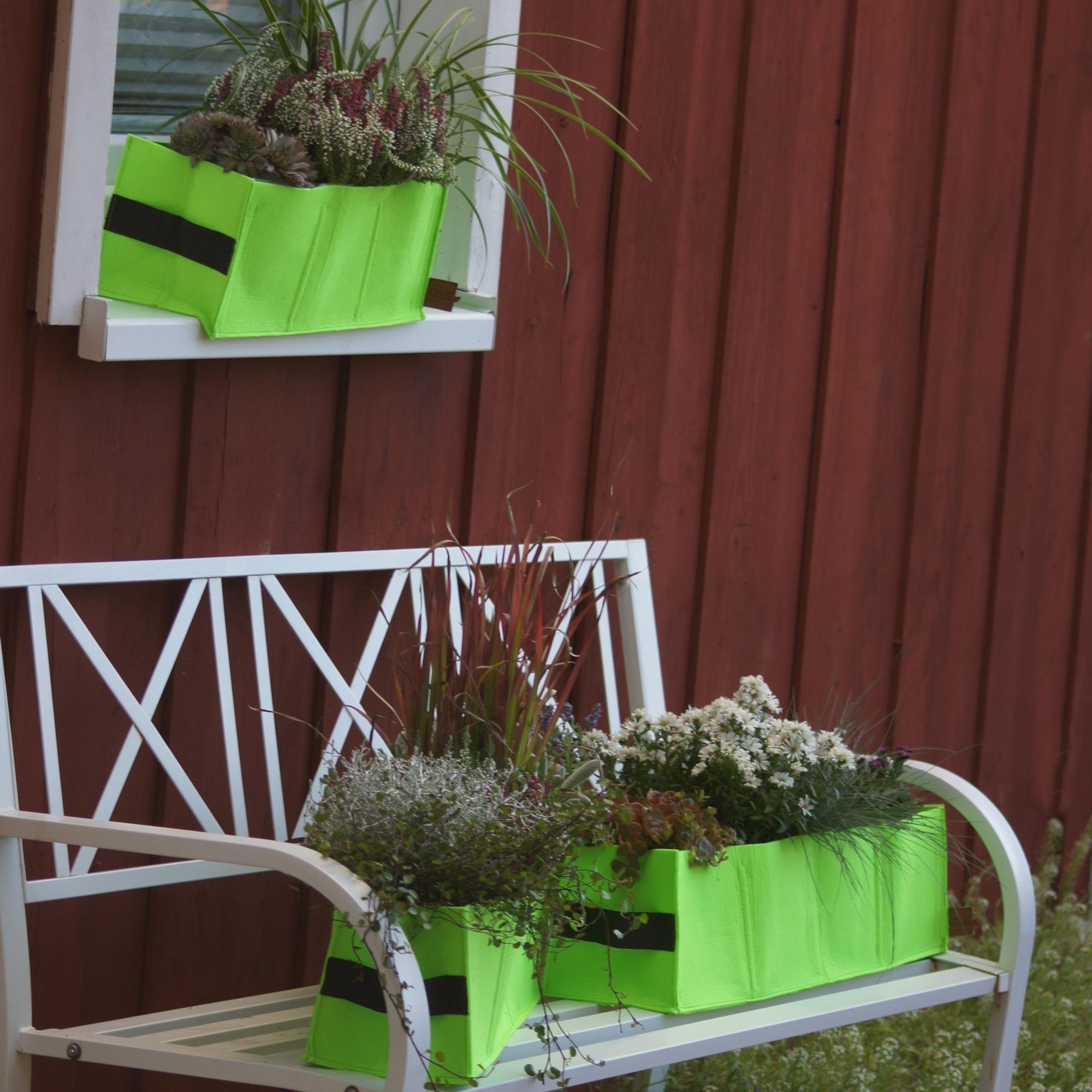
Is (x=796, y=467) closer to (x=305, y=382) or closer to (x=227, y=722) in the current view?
(x=305, y=382)

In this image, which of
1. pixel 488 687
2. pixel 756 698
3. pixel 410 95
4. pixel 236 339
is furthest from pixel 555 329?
pixel 488 687

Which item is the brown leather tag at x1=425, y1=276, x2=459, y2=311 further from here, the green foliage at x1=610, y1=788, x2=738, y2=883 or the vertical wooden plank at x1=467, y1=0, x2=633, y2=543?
the green foliage at x1=610, y1=788, x2=738, y2=883

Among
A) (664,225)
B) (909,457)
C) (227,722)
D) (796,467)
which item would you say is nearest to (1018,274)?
(909,457)

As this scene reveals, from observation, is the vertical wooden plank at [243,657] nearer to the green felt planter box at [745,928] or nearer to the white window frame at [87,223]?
the white window frame at [87,223]

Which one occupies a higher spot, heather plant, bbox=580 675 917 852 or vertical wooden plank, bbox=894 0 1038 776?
vertical wooden plank, bbox=894 0 1038 776

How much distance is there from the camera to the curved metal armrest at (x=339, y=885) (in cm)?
154

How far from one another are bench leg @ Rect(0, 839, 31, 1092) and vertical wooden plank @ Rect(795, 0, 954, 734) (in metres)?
1.67

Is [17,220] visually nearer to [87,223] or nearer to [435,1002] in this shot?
[87,223]

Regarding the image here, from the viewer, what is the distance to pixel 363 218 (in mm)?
2146

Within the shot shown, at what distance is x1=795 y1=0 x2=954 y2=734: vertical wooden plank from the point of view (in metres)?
2.91

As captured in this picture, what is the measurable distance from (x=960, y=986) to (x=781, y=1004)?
0.31 m

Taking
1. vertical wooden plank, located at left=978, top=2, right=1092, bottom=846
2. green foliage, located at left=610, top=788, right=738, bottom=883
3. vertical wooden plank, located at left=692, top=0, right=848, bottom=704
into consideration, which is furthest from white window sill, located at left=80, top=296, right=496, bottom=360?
vertical wooden plank, located at left=978, top=2, right=1092, bottom=846

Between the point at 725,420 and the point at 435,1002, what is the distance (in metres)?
1.46

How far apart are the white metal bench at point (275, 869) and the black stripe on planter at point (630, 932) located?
0.09 m
